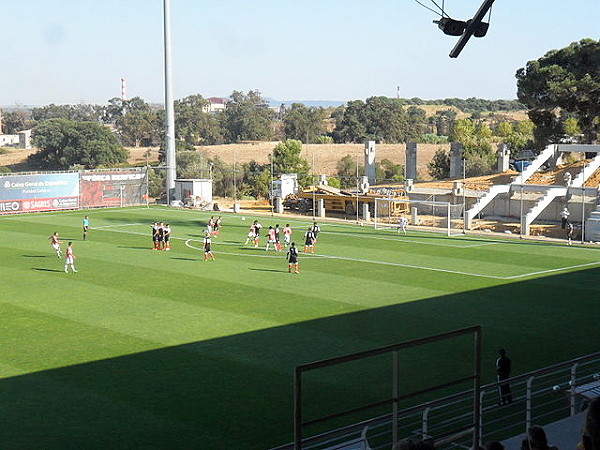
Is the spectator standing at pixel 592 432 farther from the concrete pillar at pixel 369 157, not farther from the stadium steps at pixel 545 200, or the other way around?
the concrete pillar at pixel 369 157

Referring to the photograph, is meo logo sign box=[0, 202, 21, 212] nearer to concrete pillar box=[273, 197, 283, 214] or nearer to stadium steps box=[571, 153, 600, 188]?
concrete pillar box=[273, 197, 283, 214]

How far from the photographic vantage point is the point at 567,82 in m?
68.1

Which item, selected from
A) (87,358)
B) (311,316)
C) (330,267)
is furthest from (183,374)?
(330,267)

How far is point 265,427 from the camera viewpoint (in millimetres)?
16844

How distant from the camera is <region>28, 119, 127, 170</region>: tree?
11594 centimetres

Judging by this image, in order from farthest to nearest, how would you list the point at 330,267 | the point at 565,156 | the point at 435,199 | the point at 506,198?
the point at 565,156
the point at 435,199
the point at 506,198
the point at 330,267

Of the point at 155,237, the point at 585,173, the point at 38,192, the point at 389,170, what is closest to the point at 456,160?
the point at 585,173

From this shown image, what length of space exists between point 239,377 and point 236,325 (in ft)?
18.6

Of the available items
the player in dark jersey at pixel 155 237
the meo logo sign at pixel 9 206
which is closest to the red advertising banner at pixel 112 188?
the meo logo sign at pixel 9 206

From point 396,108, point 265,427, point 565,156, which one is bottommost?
point 265,427

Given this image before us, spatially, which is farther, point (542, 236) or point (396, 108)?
point (396, 108)

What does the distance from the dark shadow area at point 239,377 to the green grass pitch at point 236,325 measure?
6 centimetres

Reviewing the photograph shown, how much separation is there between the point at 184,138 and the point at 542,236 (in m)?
115

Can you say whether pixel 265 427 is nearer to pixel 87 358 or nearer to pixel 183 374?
pixel 183 374
